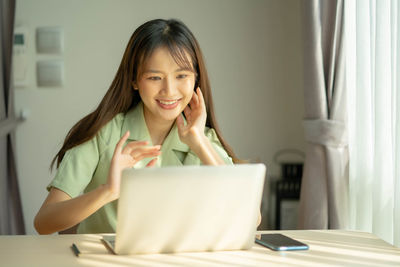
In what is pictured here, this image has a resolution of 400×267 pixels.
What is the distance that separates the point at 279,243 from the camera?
1455 millimetres

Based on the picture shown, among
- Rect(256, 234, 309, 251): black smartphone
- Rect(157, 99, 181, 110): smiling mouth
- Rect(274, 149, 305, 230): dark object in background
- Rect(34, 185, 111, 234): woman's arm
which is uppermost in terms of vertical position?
Rect(157, 99, 181, 110): smiling mouth

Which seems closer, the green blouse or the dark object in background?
the green blouse

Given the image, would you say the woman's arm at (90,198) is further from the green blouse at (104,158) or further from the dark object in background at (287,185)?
the dark object in background at (287,185)

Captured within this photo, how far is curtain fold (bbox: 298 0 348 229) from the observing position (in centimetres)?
270

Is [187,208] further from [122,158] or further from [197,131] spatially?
[197,131]

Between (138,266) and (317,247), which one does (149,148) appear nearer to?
(138,266)

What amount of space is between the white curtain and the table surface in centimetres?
86

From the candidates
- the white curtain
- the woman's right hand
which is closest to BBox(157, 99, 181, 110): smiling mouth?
the woman's right hand

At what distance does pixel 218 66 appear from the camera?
3682 mm

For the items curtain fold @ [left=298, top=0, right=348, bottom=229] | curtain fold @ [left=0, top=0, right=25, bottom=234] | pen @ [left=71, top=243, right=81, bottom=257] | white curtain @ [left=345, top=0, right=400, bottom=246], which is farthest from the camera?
curtain fold @ [left=0, top=0, right=25, bottom=234]

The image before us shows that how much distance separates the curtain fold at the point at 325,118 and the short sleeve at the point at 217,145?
0.87 m

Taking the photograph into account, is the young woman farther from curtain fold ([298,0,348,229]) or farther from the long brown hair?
curtain fold ([298,0,348,229])

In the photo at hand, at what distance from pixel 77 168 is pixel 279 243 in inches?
27.6

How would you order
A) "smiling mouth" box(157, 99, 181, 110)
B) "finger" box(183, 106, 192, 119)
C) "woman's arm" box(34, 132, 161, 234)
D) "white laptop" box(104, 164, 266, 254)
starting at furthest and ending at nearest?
"finger" box(183, 106, 192, 119) < "smiling mouth" box(157, 99, 181, 110) < "woman's arm" box(34, 132, 161, 234) < "white laptop" box(104, 164, 266, 254)
